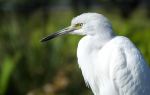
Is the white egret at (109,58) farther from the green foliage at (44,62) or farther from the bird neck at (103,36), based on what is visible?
the green foliage at (44,62)

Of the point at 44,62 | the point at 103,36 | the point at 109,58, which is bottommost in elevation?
the point at 44,62

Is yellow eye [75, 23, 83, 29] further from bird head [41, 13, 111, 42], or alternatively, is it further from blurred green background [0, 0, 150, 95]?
blurred green background [0, 0, 150, 95]

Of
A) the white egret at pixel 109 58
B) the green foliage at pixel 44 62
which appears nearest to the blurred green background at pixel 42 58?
the green foliage at pixel 44 62

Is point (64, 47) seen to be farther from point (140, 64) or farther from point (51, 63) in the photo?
point (140, 64)

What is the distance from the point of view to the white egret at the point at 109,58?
429 cm

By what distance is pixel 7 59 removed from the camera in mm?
6742

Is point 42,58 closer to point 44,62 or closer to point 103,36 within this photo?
point 44,62

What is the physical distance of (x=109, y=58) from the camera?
439 cm

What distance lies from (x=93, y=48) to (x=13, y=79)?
2570 mm

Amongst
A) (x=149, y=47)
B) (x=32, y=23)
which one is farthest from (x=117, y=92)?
(x=32, y=23)

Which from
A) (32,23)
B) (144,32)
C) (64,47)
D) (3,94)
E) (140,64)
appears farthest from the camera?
(32,23)

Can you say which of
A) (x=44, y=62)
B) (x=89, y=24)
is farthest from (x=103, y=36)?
(x=44, y=62)

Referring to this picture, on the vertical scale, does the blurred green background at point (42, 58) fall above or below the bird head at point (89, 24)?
below

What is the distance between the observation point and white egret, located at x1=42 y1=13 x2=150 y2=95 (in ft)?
14.1
